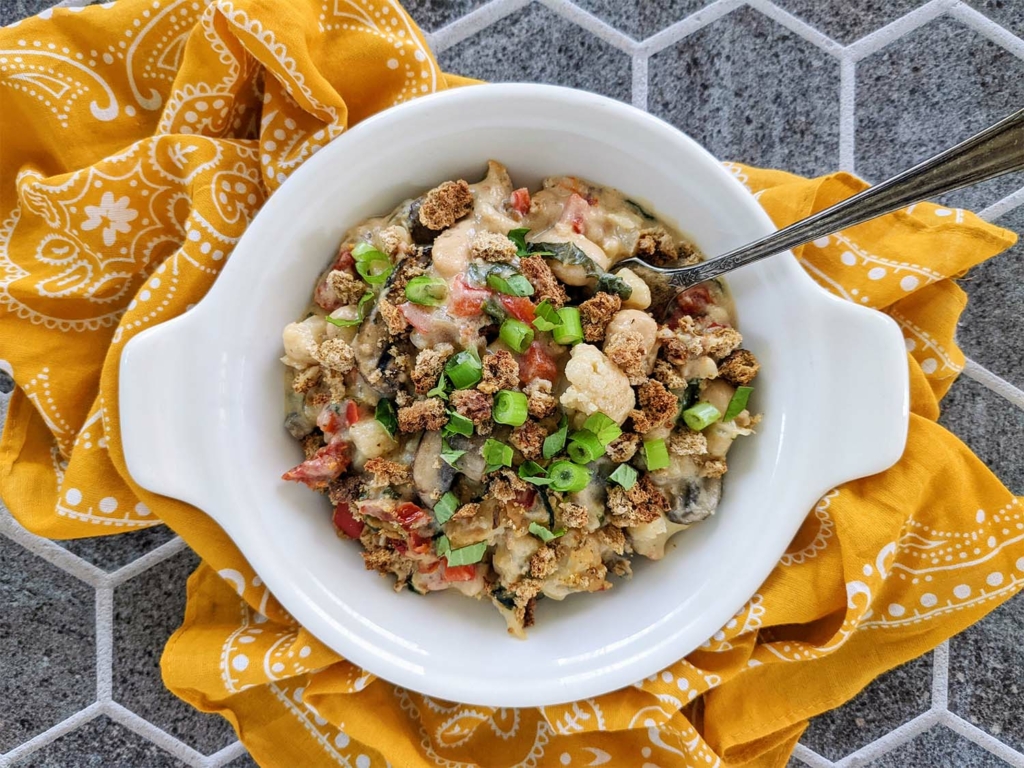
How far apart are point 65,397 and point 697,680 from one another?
1491mm

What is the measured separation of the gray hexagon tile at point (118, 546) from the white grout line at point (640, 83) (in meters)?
1.53

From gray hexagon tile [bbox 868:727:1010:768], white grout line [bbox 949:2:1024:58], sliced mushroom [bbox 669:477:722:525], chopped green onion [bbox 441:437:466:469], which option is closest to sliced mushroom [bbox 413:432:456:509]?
chopped green onion [bbox 441:437:466:469]

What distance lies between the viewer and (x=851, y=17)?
1.90m

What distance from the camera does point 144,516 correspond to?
1718mm

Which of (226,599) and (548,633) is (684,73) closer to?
(548,633)

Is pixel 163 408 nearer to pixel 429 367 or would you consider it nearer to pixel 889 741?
pixel 429 367

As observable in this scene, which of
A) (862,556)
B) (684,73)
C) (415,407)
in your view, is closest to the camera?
(415,407)

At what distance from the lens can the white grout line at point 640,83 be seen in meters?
1.88

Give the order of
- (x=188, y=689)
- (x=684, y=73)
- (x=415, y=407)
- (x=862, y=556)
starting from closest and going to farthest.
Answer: (x=415, y=407)
(x=862, y=556)
(x=188, y=689)
(x=684, y=73)

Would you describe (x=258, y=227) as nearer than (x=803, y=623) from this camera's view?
Yes

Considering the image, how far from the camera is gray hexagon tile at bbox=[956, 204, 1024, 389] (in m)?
1.88

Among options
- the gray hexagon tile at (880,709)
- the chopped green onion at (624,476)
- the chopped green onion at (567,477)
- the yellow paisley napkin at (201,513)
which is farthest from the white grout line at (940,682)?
the chopped green onion at (567,477)

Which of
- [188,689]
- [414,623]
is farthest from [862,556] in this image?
[188,689]

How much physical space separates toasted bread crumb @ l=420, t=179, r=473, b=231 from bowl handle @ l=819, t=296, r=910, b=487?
0.73 meters
